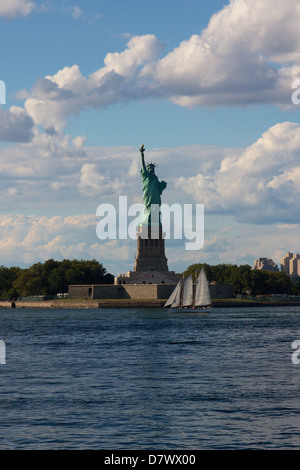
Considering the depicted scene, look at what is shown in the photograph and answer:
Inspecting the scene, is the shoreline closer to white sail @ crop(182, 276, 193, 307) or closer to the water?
white sail @ crop(182, 276, 193, 307)

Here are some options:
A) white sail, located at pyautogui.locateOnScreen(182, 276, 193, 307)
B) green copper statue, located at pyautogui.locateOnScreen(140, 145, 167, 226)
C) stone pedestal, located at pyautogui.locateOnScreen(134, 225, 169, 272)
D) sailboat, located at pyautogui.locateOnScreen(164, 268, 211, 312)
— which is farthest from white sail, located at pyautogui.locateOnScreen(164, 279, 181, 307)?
green copper statue, located at pyautogui.locateOnScreen(140, 145, 167, 226)

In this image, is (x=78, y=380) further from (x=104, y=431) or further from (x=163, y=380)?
(x=104, y=431)

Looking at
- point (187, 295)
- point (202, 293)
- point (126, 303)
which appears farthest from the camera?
point (126, 303)

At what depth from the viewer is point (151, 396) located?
3791 centimetres

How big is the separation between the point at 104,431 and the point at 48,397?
329 inches

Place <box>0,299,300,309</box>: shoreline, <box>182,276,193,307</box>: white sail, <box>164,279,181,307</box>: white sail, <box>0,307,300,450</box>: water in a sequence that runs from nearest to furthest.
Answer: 1. <box>0,307,300,450</box>: water
2. <box>182,276,193,307</box>: white sail
3. <box>164,279,181,307</box>: white sail
4. <box>0,299,300,309</box>: shoreline

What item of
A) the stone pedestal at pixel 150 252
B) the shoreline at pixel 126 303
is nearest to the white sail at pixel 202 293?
the shoreline at pixel 126 303

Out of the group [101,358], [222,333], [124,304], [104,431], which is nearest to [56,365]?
[101,358]

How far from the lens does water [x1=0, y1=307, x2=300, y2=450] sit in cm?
2850

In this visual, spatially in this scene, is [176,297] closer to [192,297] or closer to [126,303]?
[192,297]

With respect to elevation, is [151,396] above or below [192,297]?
below

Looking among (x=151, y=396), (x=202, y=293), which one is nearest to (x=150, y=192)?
(x=202, y=293)

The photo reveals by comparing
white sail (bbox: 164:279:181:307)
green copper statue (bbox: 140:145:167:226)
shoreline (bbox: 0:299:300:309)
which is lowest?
shoreline (bbox: 0:299:300:309)

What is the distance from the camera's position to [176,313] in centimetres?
13738
